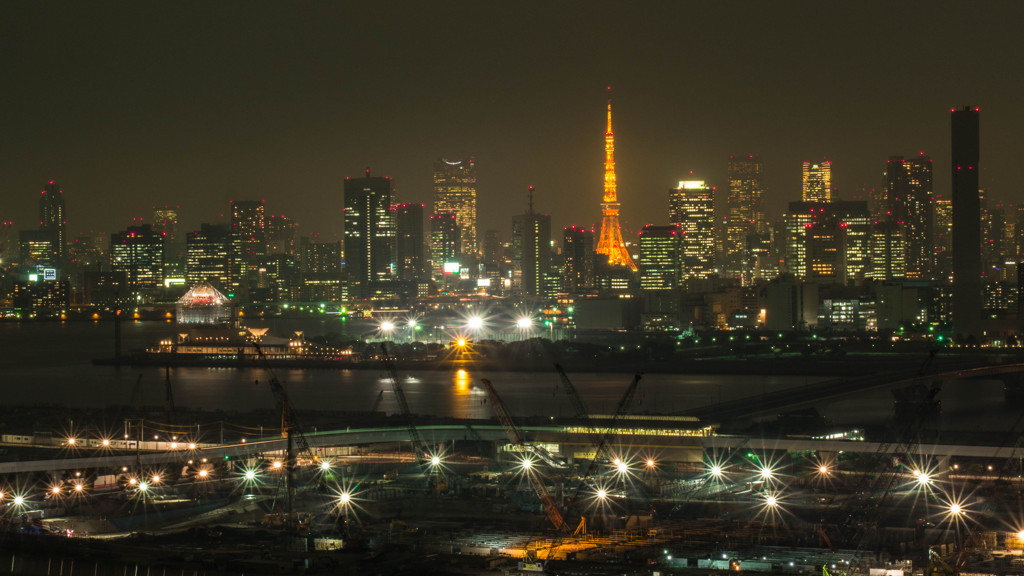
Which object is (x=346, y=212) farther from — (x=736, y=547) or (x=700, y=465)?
(x=736, y=547)

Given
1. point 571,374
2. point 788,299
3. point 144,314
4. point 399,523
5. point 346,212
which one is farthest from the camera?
point 346,212

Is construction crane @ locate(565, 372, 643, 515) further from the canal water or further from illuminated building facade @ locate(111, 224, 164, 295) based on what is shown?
illuminated building facade @ locate(111, 224, 164, 295)

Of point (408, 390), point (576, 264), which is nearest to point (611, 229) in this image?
point (576, 264)

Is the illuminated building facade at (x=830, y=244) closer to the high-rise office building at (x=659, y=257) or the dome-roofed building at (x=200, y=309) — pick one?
the high-rise office building at (x=659, y=257)

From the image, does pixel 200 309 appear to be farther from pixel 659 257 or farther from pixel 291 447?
pixel 291 447

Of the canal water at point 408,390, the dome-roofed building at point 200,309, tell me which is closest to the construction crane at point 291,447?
the canal water at point 408,390

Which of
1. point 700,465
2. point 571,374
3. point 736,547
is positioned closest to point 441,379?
point 571,374
